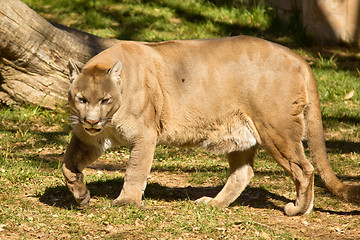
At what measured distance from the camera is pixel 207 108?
522cm

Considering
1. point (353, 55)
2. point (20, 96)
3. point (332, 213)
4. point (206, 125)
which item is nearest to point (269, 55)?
point (206, 125)

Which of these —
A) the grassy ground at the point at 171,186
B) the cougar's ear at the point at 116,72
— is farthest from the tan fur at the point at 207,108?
the grassy ground at the point at 171,186

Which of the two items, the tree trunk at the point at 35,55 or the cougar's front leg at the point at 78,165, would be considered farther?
the tree trunk at the point at 35,55

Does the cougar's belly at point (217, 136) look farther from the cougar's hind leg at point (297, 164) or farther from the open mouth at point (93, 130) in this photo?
the open mouth at point (93, 130)

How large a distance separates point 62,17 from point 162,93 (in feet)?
21.3

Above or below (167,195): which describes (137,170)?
above

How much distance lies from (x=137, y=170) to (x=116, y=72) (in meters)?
0.94

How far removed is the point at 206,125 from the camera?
5262 millimetres

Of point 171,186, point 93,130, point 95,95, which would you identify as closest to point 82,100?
point 95,95

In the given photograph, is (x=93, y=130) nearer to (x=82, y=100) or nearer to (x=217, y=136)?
(x=82, y=100)

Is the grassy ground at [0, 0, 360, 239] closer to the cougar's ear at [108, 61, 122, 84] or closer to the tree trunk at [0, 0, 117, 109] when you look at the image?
the tree trunk at [0, 0, 117, 109]

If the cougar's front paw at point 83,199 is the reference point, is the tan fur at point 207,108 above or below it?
above

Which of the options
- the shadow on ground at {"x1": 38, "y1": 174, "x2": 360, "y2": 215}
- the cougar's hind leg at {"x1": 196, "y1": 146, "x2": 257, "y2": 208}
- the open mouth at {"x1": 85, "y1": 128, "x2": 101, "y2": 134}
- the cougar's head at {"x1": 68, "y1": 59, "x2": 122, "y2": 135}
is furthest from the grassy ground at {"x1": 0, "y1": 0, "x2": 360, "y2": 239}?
the cougar's head at {"x1": 68, "y1": 59, "x2": 122, "y2": 135}

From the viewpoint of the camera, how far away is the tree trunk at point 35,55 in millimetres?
7395
